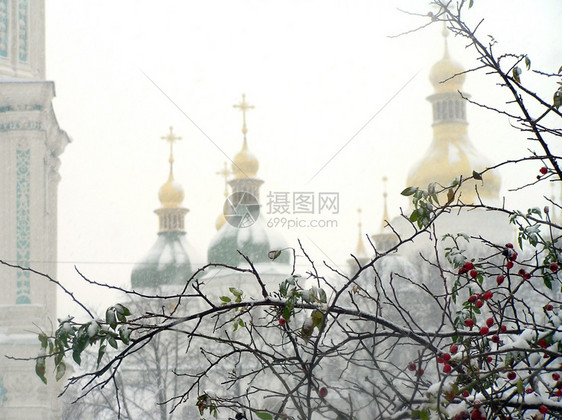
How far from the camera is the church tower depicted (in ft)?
29.7

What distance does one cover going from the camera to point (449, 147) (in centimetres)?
1802

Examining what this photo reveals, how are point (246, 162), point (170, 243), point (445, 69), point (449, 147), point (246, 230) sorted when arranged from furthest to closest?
point (170, 243) < point (246, 230) < point (246, 162) < point (449, 147) < point (445, 69)

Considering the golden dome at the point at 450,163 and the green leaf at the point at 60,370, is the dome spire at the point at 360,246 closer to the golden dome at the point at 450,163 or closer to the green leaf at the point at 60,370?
the golden dome at the point at 450,163

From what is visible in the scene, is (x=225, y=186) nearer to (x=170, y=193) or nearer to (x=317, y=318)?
(x=170, y=193)

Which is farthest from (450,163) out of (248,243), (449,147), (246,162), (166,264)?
(166,264)

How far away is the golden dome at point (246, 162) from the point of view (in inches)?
724

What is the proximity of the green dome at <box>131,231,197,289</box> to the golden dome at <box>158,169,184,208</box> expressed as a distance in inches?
24.0

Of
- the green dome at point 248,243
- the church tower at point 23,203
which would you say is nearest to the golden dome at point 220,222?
the green dome at point 248,243

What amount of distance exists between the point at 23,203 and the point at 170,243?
1050 centimetres

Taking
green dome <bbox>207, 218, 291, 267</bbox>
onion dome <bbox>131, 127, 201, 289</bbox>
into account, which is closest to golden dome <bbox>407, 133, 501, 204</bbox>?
green dome <bbox>207, 218, 291, 267</bbox>

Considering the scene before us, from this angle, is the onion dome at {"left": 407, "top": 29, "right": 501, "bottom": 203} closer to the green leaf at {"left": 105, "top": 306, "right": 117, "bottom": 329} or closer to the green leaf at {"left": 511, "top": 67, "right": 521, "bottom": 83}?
the green leaf at {"left": 511, "top": 67, "right": 521, "bottom": 83}

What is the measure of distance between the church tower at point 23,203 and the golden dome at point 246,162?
350 inches

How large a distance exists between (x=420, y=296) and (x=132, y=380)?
3849 mm

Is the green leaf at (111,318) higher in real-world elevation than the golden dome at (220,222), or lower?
lower
